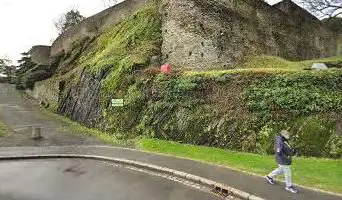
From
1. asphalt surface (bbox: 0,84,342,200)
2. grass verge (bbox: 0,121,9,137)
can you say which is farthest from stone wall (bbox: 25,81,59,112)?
grass verge (bbox: 0,121,9,137)

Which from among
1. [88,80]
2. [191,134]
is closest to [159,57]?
[88,80]

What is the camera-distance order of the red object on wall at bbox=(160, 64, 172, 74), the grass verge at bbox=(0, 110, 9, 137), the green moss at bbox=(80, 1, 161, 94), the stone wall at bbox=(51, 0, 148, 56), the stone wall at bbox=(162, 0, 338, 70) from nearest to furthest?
the grass verge at bbox=(0, 110, 9, 137) → the red object on wall at bbox=(160, 64, 172, 74) → the stone wall at bbox=(162, 0, 338, 70) → the green moss at bbox=(80, 1, 161, 94) → the stone wall at bbox=(51, 0, 148, 56)

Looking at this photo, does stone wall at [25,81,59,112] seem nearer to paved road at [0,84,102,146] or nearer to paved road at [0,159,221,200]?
paved road at [0,84,102,146]

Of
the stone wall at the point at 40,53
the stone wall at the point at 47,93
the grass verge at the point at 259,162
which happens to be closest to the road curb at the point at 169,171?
the grass verge at the point at 259,162

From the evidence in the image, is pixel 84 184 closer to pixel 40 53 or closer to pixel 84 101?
pixel 84 101

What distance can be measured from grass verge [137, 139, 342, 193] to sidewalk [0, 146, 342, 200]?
0.70m

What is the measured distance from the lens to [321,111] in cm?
1755

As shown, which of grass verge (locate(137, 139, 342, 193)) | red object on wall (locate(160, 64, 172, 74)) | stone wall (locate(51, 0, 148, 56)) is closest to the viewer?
grass verge (locate(137, 139, 342, 193))

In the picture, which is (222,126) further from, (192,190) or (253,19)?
(253,19)

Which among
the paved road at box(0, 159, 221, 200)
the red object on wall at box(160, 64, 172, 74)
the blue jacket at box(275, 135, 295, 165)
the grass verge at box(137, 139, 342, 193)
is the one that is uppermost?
the red object on wall at box(160, 64, 172, 74)

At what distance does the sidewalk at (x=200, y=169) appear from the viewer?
1141 centimetres

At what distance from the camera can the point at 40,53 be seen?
50.7 m

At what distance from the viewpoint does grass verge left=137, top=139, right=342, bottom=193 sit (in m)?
13.0

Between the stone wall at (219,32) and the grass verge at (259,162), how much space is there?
751 cm
